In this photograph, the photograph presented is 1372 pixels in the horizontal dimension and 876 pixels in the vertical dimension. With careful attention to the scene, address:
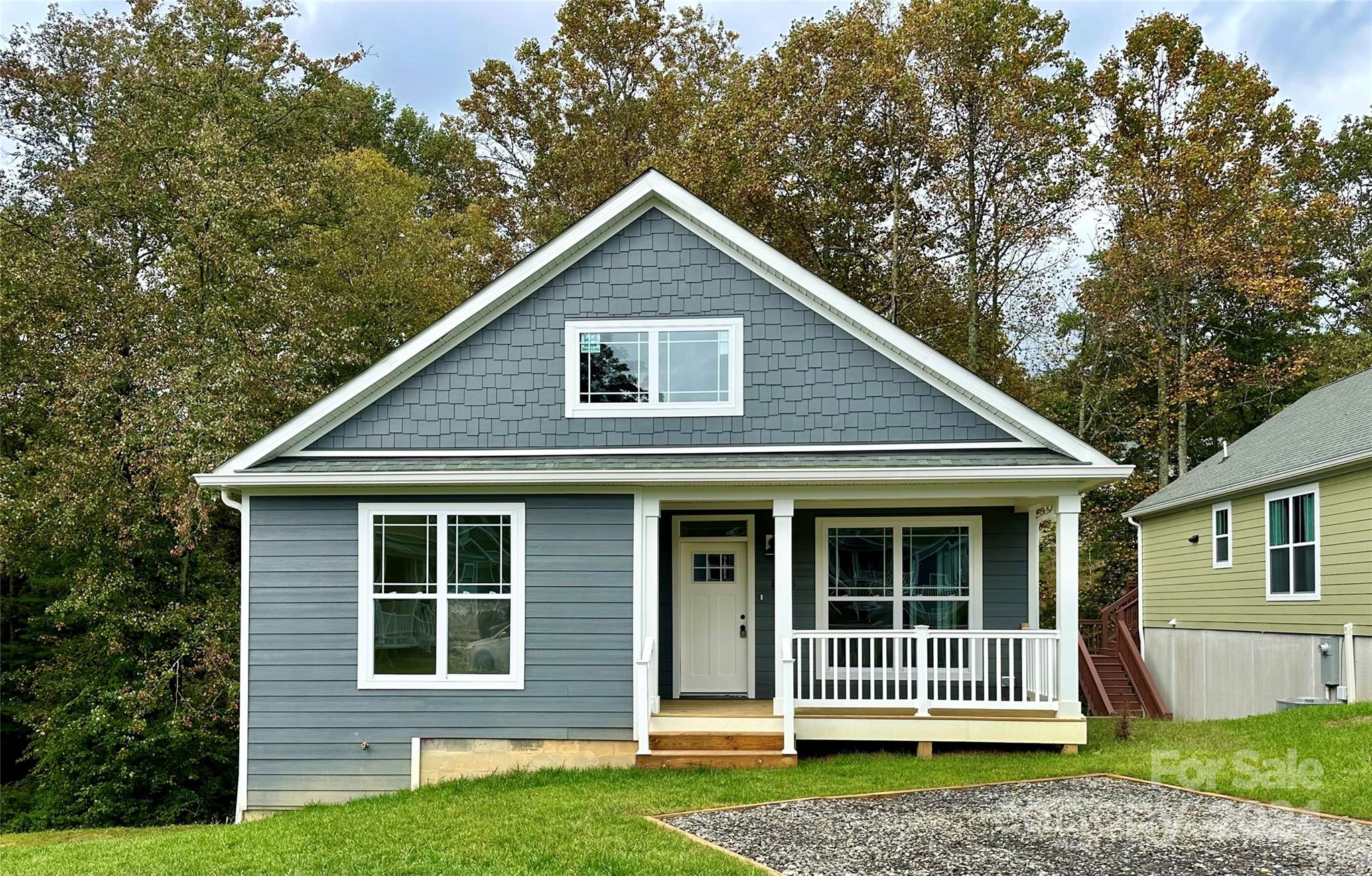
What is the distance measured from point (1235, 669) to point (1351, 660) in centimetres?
348

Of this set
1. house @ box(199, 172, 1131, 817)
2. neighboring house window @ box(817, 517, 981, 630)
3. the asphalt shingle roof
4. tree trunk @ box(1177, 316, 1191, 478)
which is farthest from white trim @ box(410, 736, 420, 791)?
tree trunk @ box(1177, 316, 1191, 478)

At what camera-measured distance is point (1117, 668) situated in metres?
20.0

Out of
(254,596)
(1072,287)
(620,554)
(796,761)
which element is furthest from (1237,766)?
(1072,287)

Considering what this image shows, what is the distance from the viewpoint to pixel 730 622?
1244 centimetres

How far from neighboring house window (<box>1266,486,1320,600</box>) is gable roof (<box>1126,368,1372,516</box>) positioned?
0.36 m

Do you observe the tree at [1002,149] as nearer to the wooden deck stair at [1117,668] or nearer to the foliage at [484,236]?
the foliage at [484,236]

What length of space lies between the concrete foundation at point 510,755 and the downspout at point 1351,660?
8.73m

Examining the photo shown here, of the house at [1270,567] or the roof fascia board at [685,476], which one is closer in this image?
the roof fascia board at [685,476]

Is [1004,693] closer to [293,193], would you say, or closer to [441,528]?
[441,528]

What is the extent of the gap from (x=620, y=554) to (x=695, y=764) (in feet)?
7.07

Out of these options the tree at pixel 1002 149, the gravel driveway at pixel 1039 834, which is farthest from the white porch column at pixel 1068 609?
the tree at pixel 1002 149

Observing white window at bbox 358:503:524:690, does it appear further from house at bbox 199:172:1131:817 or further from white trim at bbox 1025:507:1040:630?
white trim at bbox 1025:507:1040:630

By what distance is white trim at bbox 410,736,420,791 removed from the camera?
10633 mm

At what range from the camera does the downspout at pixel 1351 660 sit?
506 inches
